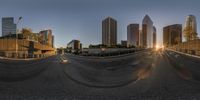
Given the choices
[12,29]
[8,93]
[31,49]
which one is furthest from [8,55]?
[12,29]

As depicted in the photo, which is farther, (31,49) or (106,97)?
(31,49)

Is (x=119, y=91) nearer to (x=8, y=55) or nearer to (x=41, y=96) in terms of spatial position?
(x=41, y=96)

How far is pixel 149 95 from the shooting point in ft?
31.2

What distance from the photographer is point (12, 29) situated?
119125 mm

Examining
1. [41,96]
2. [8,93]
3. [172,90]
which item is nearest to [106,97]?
[41,96]

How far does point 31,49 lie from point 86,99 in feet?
283

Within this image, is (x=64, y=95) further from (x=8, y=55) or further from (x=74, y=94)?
(x=8, y=55)

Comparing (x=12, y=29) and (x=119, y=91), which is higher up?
(x=12, y=29)

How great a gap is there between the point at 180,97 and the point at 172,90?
1442 millimetres

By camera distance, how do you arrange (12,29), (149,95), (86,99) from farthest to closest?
1. (12,29)
2. (149,95)
3. (86,99)

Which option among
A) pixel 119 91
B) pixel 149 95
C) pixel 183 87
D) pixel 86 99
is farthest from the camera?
pixel 183 87

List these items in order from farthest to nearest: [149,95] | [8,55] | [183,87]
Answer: [8,55] < [183,87] < [149,95]

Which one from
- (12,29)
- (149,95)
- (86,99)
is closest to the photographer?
(86,99)

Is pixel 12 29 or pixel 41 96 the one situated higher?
pixel 12 29
